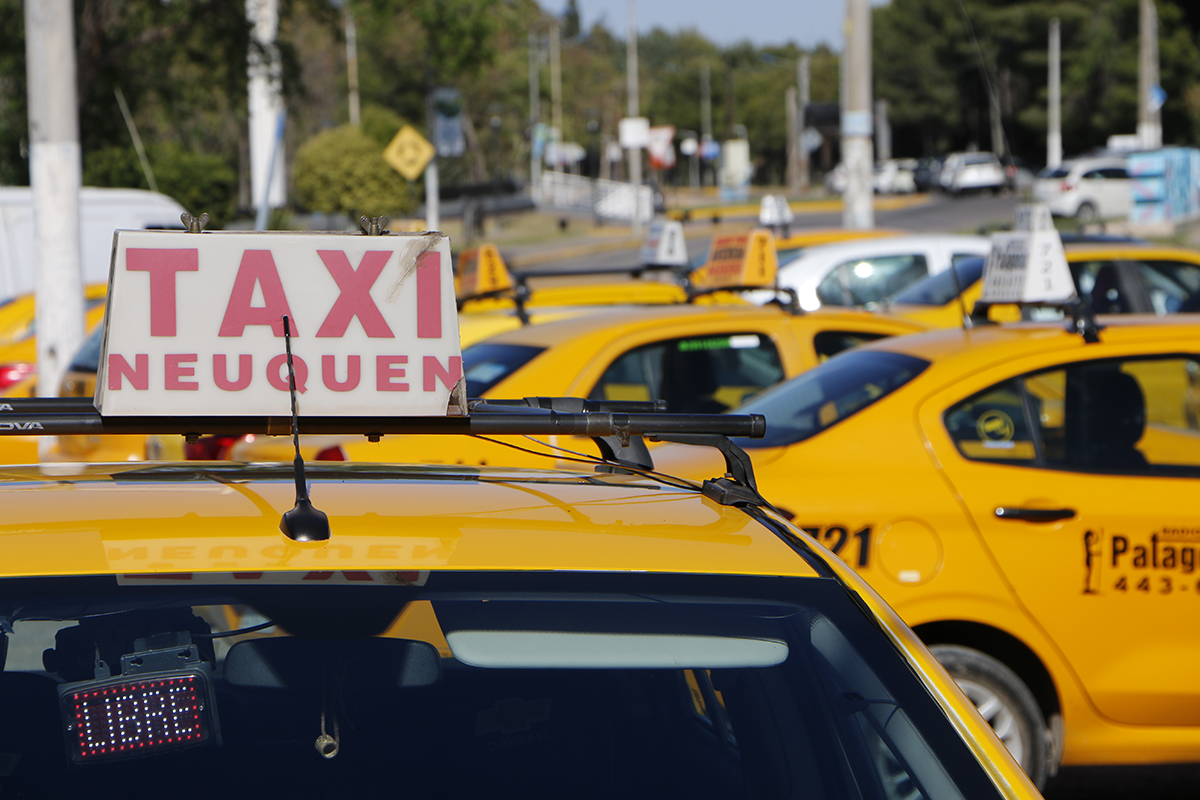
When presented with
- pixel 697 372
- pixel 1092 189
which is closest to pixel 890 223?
pixel 1092 189

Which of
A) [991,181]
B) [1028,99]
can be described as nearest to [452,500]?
[991,181]

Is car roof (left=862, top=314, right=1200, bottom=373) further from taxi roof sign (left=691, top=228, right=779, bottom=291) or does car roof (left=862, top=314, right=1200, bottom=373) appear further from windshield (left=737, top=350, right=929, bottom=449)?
taxi roof sign (left=691, top=228, right=779, bottom=291)

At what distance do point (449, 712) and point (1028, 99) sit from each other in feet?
237

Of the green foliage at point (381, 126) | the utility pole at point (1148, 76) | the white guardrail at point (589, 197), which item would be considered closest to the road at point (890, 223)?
→ the utility pole at point (1148, 76)

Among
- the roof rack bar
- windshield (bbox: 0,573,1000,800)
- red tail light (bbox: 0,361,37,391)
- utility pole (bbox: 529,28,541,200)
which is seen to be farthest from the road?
windshield (bbox: 0,573,1000,800)

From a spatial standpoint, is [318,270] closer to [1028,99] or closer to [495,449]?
[495,449]

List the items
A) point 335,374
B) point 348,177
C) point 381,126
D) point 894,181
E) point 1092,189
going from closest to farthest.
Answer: point 335,374, point 348,177, point 1092,189, point 381,126, point 894,181

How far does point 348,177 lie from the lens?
120 ft

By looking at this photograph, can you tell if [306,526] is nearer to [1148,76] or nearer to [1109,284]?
[1109,284]

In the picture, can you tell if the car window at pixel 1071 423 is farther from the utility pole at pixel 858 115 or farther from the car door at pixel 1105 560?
the utility pole at pixel 858 115

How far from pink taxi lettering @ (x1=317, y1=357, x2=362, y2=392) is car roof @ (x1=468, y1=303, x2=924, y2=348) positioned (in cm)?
359

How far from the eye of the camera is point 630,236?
129 feet

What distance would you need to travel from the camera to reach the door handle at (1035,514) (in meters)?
3.96

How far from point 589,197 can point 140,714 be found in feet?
183
